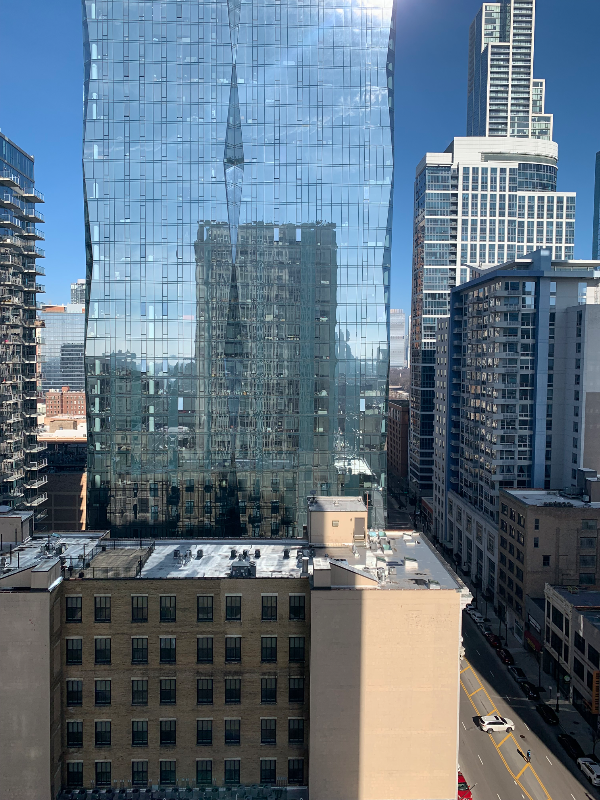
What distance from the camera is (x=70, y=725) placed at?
110 feet

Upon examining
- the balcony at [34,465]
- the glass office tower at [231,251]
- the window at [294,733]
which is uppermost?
the glass office tower at [231,251]

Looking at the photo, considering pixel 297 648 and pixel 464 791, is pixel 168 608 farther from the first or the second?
pixel 464 791

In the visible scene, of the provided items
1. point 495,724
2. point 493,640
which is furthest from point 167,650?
point 493,640

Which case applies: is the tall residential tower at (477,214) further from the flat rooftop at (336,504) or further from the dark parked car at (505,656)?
the flat rooftop at (336,504)

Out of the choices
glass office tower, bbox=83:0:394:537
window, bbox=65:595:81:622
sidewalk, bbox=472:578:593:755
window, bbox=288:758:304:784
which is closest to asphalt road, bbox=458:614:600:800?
sidewalk, bbox=472:578:593:755

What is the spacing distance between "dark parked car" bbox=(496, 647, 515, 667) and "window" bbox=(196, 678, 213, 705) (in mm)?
38832

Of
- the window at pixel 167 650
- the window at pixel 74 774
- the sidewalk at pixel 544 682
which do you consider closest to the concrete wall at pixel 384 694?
the window at pixel 167 650

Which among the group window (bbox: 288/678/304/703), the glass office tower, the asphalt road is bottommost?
the asphalt road

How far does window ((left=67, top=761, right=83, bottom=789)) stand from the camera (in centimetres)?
3359

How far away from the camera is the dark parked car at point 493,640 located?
6325 cm

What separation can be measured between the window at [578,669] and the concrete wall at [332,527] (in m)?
27.3

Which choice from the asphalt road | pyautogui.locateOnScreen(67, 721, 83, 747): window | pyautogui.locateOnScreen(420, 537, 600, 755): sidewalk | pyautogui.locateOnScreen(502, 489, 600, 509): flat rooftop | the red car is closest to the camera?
pyautogui.locateOnScreen(67, 721, 83, 747): window

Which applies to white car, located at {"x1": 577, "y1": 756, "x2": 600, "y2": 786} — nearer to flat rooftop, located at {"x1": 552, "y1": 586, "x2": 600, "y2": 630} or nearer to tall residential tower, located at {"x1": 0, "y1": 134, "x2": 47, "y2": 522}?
flat rooftop, located at {"x1": 552, "y1": 586, "x2": 600, "y2": 630}

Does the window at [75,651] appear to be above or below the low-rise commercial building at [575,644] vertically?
above
